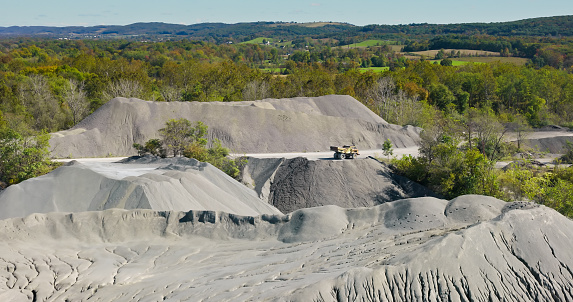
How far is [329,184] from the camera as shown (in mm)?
38312

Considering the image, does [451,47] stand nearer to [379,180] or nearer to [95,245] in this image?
[379,180]

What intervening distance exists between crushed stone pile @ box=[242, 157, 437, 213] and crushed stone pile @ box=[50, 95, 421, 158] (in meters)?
10.4

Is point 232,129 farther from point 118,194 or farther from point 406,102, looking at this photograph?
point 406,102

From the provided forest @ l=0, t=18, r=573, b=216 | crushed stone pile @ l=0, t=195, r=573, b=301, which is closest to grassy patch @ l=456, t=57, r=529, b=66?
forest @ l=0, t=18, r=573, b=216

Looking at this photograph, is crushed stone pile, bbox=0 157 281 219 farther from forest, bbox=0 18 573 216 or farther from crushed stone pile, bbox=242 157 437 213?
forest, bbox=0 18 573 216

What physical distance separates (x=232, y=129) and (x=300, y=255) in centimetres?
3418

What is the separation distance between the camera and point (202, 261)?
19516 mm

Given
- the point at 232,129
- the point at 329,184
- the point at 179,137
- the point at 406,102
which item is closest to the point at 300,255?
the point at 329,184

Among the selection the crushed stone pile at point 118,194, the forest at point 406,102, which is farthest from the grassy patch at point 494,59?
the crushed stone pile at point 118,194

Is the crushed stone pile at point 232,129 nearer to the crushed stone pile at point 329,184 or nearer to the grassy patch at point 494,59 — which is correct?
the crushed stone pile at point 329,184

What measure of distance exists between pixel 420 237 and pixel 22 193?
22.0 meters

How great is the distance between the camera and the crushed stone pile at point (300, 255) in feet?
48.8

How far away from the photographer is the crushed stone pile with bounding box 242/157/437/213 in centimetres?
3700

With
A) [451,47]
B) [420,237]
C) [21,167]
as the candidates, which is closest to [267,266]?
[420,237]
